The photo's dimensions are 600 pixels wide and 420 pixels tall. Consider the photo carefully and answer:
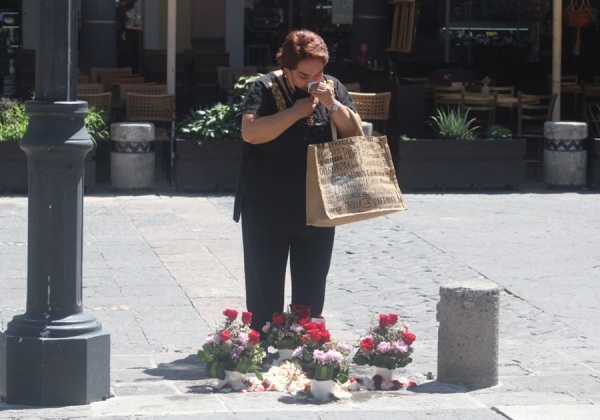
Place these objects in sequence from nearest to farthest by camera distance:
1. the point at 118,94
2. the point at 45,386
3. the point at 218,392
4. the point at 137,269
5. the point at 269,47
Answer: the point at 45,386, the point at 218,392, the point at 137,269, the point at 118,94, the point at 269,47

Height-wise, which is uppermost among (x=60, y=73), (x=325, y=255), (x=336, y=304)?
(x=60, y=73)

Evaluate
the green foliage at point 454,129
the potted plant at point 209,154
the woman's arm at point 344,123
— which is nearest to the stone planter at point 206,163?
the potted plant at point 209,154

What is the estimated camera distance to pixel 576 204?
1240 centimetres

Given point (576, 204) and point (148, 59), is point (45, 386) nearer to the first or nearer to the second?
point (576, 204)

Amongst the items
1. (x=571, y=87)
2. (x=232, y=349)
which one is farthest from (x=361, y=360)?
(x=571, y=87)

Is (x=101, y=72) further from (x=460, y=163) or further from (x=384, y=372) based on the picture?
(x=384, y=372)

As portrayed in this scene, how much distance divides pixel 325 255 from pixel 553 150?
308 inches

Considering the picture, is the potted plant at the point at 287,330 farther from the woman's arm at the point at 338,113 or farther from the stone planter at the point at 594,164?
the stone planter at the point at 594,164

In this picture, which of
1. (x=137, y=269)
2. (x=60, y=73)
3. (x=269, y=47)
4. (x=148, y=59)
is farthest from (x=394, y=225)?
(x=269, y=47)

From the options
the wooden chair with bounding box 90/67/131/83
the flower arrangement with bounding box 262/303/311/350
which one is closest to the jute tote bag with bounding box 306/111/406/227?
the flower arrangement with bounding box 262/303/311/350

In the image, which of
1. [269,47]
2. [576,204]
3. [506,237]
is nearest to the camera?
[506,237]

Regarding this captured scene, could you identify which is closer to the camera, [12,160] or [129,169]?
[12,160]

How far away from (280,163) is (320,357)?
1051 mm

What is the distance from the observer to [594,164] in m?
13.3
